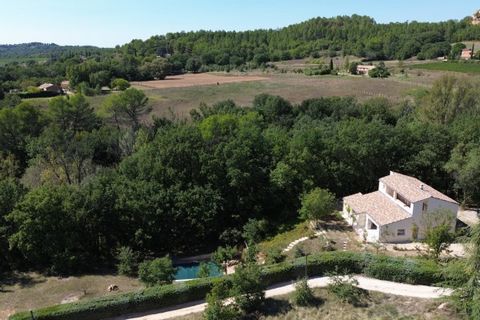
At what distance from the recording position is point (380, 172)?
43219mm

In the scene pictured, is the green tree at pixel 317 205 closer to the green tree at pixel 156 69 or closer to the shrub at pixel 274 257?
the shrub at pixel 274 257

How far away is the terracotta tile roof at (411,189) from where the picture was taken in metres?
32.3

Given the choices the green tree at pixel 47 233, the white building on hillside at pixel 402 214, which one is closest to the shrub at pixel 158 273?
the green tree at pixel 47 233

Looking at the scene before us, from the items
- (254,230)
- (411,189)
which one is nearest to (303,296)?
(254,230)

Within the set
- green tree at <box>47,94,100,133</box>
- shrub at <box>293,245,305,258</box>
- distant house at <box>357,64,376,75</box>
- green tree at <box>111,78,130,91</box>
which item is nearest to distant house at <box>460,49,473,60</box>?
distant house at <box>357,64,376,75</box>

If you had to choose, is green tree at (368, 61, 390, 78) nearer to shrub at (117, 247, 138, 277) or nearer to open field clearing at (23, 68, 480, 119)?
open field clearing at (23, 68, 480, 119)

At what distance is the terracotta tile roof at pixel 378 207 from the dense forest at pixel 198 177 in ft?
16.8

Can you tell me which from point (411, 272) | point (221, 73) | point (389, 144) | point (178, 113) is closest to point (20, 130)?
point (178, 113)

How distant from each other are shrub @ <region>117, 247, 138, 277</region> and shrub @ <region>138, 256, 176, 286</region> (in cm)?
298

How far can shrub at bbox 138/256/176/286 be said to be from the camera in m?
27.3

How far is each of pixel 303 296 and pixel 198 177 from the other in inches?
684

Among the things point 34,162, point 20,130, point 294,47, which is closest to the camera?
point 34,162

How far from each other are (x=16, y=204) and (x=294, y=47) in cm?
17065

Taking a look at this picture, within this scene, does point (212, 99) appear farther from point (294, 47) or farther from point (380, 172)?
point (294, 47)
